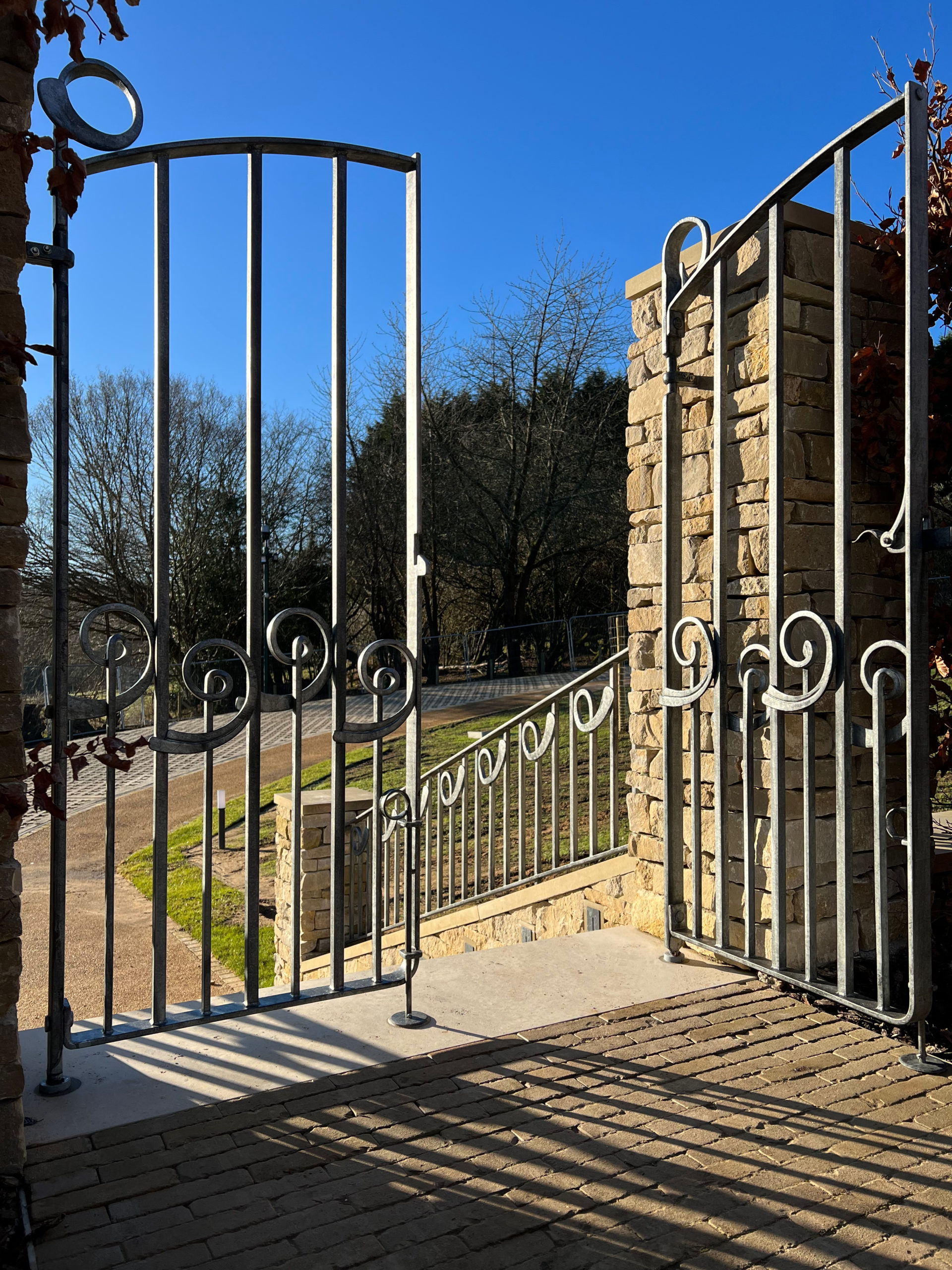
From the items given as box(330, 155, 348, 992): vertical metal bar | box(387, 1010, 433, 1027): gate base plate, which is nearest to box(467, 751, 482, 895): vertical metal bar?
box(387, 1010, 433, 1027): gate base plate

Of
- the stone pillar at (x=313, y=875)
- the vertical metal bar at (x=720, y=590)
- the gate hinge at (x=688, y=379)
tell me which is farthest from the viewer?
the stone pillar at (x=313, y=875)

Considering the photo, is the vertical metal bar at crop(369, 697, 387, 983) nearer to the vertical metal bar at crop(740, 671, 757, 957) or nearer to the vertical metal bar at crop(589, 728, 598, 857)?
the vertical metal bar at crop(740, 671, 757, 957)

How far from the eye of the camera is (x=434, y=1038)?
279 cm

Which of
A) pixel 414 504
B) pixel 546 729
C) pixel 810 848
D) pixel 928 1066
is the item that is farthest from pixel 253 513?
pixel 546 729

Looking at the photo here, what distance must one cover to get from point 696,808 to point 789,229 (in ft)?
6.88

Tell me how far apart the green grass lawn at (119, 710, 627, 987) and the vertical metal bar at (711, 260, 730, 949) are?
3.15 metres

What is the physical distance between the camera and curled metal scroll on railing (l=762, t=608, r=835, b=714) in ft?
8.87

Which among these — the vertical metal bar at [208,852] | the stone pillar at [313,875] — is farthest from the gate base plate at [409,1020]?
the stone pillar at [313,875]

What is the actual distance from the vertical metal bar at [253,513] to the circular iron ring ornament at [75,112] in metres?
0.38

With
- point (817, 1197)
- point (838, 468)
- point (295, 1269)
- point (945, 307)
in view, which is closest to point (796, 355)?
point (838, 468)

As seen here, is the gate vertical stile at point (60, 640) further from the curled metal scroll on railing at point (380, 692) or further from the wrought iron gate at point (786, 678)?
the wrought iron gate at point (786, 678)

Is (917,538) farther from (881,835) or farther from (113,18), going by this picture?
(113,18)

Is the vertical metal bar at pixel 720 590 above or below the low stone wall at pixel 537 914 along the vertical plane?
above

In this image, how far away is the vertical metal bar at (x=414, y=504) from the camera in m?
2.90
